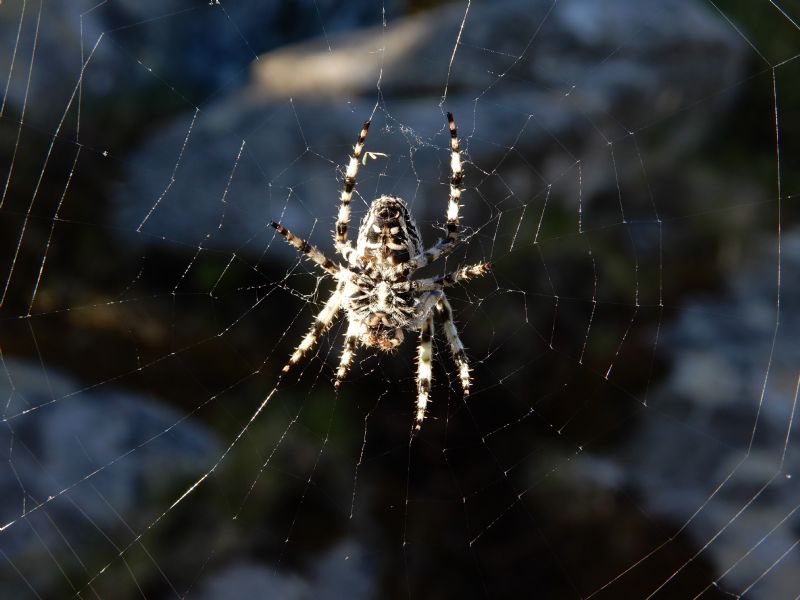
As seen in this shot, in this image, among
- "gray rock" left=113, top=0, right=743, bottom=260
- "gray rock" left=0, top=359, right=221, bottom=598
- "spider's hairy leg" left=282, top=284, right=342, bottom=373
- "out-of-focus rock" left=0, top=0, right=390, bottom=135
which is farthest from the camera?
"out-of-focus rock" left=0, top=0, right=390, bottom=135

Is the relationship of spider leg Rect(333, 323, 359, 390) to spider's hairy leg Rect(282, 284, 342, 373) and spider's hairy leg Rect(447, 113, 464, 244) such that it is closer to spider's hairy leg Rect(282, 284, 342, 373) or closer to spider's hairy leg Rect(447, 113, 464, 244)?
spider's hairy leg Rect(282, 284, 342, 373)

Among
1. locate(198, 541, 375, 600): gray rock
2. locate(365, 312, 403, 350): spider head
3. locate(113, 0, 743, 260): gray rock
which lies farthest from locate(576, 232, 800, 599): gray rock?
locate(365, 312, 403, 350): spider head

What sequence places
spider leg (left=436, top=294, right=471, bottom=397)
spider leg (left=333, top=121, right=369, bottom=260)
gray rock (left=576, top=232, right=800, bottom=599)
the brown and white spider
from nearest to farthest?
spider leg (left=333, top=121, right=369, bottom=260)
the brown and white spider
spider leg (left=436, top=294, right=471, bottom=397)
gray rock (left=576, top=232, right=800, bottom=599)

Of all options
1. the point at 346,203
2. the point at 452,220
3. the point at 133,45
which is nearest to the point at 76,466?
the point at 346,203

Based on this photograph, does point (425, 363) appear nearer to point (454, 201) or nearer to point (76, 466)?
point (454, 201)

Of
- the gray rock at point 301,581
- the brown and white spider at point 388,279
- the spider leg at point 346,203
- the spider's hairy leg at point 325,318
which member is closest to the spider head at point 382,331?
the brown and white spider at point 388,279

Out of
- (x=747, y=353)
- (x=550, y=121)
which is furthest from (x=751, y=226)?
(x=550, y=121)

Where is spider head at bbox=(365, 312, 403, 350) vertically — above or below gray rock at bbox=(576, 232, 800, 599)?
above

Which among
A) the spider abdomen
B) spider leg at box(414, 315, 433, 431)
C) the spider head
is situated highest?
the spider abdomen
